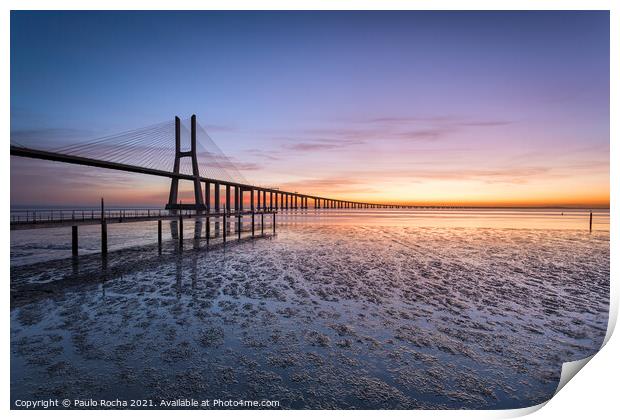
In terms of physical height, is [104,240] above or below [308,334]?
above

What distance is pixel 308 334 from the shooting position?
5.94m

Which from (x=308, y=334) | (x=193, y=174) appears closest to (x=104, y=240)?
(x=308, y=334)

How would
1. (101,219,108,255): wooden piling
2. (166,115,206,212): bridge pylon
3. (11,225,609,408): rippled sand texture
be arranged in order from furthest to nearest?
A: (166,115,206,212): bridge pylon
(101,219,108,255): wooden piling
(11,225,609,408): rippled sand texture

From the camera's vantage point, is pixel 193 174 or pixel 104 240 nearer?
pixel 104 240

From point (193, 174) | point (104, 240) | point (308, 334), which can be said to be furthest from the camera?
point (193, 174)

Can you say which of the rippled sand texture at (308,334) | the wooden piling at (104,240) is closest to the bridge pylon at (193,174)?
the wooden piling at (104,240)

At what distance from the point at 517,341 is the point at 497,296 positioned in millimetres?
3124

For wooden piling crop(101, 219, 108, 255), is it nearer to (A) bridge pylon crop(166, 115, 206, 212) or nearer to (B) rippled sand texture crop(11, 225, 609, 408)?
(B) rippled sand texture crop(11, 225, 609, 408)

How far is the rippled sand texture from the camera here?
4.27m

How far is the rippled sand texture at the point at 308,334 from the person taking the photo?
4.27 metres

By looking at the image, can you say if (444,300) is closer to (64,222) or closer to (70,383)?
(70,383)

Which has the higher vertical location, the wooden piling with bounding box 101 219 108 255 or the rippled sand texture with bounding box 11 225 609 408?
the wooden piling with bounding box 101 219 108 255

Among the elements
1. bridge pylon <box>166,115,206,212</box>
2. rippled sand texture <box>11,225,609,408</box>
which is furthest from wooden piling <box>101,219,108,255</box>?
bridge pylon <box>166,115,206,212</box>

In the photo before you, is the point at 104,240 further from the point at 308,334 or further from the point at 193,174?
the point at 193,174
